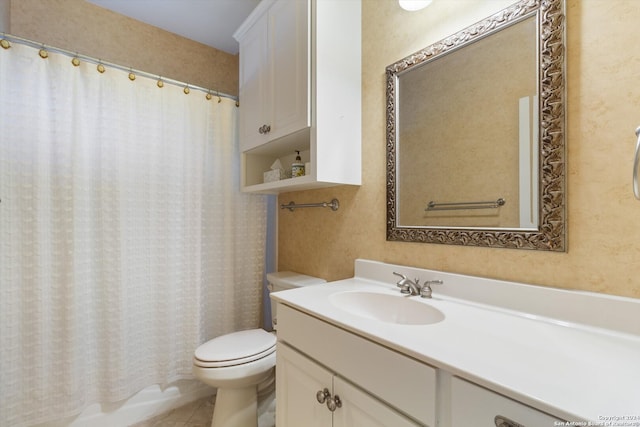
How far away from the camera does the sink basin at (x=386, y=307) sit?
1.02 meters

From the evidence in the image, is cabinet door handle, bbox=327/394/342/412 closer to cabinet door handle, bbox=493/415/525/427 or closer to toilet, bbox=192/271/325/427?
cabinet door handle, bbox=493/415/525/427

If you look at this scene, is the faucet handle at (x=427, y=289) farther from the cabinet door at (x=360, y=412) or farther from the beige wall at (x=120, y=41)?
the beige wall at (x=120, y=41)

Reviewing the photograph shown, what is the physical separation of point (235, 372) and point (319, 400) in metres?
0.64

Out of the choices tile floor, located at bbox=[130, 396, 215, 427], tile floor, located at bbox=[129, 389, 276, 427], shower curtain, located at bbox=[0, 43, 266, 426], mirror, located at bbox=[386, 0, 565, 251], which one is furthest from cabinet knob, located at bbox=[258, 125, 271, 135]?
tile floor, located at bbox=[130, 396, 215, 427]

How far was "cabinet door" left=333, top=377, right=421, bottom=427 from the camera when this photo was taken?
0.69 m

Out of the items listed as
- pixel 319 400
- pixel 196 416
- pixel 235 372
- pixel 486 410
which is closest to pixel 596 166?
pixel 486 410

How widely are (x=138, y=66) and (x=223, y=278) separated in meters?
1.60

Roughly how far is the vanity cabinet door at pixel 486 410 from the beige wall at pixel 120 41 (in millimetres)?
2489

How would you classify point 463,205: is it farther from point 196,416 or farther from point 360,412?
point 196,416

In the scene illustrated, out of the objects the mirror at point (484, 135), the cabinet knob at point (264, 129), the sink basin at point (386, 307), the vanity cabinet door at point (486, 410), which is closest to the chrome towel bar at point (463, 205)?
the mirror at point (484, 135)

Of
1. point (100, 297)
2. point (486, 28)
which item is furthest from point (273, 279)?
point (486, 28)

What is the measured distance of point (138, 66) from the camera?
6.46ft

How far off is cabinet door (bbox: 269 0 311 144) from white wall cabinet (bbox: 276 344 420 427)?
1.00 metres

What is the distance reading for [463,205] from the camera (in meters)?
1.07
